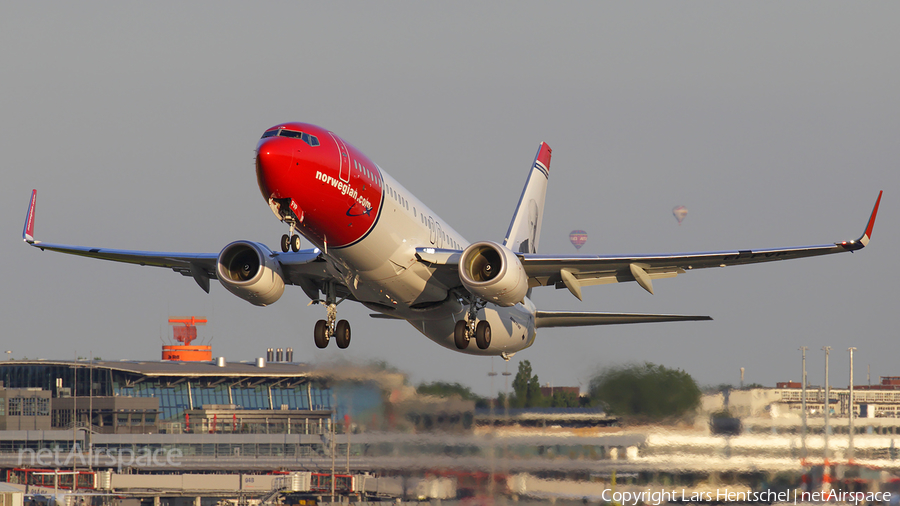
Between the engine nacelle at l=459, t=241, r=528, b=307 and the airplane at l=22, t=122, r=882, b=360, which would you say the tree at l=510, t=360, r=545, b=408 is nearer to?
the airplane at l=22, t=122, r=882, b=360

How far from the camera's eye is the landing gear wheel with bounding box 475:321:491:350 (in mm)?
27250

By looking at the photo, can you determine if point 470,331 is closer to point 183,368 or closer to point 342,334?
point 342,334

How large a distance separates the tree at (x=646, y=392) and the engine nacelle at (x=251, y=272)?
1024cm

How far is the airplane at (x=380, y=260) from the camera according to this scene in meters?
22.1

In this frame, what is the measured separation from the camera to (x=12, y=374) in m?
98.2

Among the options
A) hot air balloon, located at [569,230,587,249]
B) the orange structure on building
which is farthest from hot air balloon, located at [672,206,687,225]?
the orange structure on building

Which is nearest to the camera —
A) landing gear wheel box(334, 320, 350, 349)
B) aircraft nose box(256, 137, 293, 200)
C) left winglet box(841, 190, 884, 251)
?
aircraft nose box(256, 137, 293, 200)

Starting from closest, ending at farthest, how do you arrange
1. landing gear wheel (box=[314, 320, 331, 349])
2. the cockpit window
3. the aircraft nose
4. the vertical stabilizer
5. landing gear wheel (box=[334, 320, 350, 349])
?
1. the aircraft nose
2. the cockpit window
3. landing gear wheel (box=[314, 320, 331, 349])
4. landing gear wheel (box=[334, 320, 350, 349])
5. the vertical stabilizer

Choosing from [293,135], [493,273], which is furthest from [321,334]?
[293,135]

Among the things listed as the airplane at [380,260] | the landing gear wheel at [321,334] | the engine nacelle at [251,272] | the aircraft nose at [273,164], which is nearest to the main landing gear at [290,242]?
A: the airplane at [380,260]

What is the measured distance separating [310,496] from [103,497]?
1774 centimetres

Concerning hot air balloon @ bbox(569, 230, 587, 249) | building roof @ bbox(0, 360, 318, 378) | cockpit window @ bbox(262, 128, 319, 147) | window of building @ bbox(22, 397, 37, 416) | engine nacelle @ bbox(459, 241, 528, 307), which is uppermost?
hot air balloon @ bbox(569, 230, 587, 249)

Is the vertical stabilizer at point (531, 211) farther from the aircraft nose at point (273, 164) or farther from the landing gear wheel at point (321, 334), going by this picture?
the aircraft nose at point (273, 164)

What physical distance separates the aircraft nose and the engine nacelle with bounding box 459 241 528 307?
5637mm
